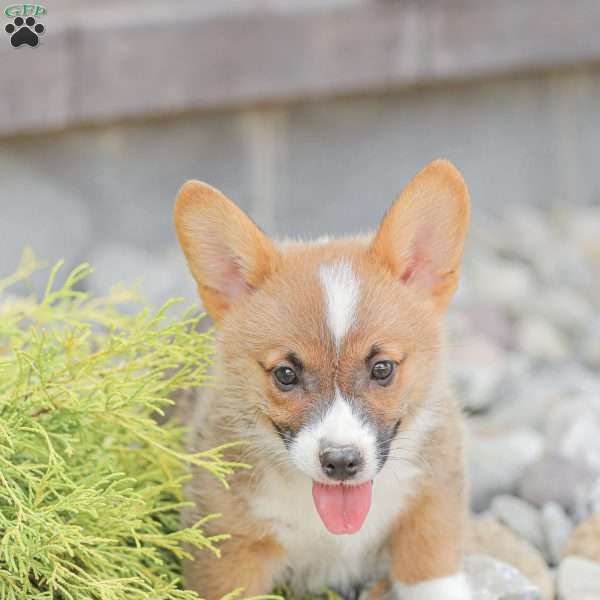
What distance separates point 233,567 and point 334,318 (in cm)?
73

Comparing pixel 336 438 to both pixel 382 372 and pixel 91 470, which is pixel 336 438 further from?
pixel 91 470

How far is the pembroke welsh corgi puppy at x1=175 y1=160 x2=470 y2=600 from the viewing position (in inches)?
103

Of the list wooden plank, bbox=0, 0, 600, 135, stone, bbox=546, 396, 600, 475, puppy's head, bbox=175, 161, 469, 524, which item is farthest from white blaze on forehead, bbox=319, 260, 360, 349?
wooden plank, bbox=0, 0, 600, 135

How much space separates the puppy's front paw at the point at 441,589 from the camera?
2.96 metres

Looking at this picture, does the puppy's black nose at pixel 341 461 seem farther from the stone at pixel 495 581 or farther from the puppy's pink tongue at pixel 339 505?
the stone at pixel 495 581

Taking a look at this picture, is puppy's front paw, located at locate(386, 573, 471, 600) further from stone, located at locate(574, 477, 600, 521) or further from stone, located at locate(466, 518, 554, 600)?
stone, located at locate(574, 477, 600, 521)

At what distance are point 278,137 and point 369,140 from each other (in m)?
0.55

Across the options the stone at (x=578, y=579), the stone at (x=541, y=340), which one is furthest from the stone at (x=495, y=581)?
the stone at (x=541, y=340)

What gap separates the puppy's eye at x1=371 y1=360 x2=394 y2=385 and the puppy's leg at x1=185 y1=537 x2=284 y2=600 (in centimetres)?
55

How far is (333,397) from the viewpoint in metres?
2.58

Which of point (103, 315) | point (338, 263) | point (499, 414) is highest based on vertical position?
point (338, 263)

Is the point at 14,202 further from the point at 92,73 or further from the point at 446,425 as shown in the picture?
the point at 446,425

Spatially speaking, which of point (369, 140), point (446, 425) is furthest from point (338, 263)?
point (369, 140)

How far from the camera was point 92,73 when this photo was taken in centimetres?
523
